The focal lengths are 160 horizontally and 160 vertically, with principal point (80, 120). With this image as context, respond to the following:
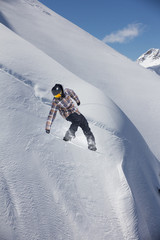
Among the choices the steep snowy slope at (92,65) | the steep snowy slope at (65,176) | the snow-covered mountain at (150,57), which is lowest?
the steep snowy slope at (65,176)

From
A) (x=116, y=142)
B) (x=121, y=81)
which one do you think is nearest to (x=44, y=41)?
(x=121, y=81)

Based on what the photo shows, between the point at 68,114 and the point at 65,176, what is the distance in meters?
1.17

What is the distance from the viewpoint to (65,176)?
295 cm

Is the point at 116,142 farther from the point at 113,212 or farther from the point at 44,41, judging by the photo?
the point at 44,41

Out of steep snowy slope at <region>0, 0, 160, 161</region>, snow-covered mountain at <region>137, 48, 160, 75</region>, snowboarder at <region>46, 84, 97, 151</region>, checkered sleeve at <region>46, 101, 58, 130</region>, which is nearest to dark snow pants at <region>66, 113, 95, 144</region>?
snowboarder at <region>46, 84, 97, 151</region>

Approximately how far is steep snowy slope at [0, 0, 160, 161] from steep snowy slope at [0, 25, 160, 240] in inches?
73.2

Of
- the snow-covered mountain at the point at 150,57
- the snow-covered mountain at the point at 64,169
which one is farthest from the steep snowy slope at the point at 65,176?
the snow-covered mountain at the point at 150,57

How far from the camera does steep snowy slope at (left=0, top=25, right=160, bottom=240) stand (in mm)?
2561

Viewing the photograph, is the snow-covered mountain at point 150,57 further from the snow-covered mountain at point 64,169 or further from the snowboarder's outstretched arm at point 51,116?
the snowboarder's outstretched arm at point 51,116

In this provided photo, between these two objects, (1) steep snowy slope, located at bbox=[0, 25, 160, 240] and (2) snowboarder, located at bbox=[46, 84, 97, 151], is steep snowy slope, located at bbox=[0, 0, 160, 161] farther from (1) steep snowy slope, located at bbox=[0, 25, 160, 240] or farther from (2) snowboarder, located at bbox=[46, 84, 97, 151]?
(2) snowboarder, located at bbox=[46, 84, 97, 151]

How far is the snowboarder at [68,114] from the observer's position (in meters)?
3.11

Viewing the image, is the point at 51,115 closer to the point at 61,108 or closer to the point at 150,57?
the point at 61,108

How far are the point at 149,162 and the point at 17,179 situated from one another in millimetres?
3022

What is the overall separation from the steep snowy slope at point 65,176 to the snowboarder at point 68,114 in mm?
131
